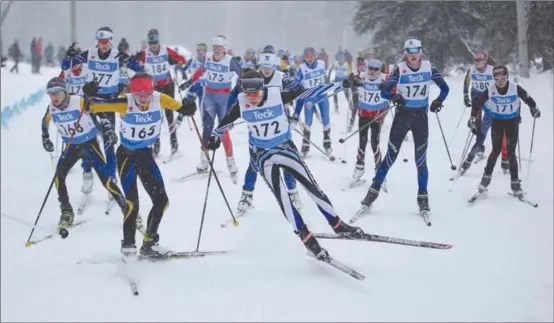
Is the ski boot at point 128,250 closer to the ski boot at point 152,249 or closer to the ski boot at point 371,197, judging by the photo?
the ski boot at point 152,249

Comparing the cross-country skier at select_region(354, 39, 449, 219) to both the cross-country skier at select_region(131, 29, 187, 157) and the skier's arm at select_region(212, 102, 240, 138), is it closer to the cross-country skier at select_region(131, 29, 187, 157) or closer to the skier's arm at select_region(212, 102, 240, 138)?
the skier's arm at select_region(212, 102, 240, 138)

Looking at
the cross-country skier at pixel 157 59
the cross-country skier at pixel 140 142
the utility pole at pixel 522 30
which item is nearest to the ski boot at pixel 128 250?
the cross-country skier at pixel 140 142

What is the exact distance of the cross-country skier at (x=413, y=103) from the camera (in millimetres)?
5551

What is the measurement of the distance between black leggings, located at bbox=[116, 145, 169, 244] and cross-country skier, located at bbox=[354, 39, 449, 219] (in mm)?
2697

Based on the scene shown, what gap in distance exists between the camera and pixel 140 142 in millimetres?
5102

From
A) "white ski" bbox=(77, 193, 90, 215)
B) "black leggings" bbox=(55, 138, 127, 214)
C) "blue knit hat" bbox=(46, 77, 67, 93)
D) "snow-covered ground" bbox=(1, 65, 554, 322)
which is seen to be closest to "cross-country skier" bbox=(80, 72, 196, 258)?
"snow-covered ground" bbox=(1, 65, 554, 322)

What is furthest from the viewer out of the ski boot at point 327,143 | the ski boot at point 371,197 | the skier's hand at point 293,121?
the ski boot at point 327,143

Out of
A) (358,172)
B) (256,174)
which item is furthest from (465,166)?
(256,174)

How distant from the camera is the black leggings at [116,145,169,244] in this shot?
5184mm

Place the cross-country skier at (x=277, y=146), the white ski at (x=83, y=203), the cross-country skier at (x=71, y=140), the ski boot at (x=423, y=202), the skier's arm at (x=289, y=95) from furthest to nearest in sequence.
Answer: the white ski at (x=83, y=203)
the ski boot at (x=423, y=202)
the cross-country skier at (x=71, y=140)
the skier's arm at (x=289, y=95)
the cross-country skier at (x=277, y=146)

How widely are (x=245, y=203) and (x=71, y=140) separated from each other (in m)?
2.39

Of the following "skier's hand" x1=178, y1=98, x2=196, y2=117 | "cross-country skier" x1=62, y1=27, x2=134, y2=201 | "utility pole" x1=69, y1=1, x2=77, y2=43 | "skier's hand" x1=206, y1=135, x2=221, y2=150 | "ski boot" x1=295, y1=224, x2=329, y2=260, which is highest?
"utility pole" x1=69, y1=1, x2=77, y2=43

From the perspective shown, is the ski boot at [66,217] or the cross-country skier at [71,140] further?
the ski boot at [66,217]

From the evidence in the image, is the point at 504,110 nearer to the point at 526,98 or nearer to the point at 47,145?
the point at 526,98
